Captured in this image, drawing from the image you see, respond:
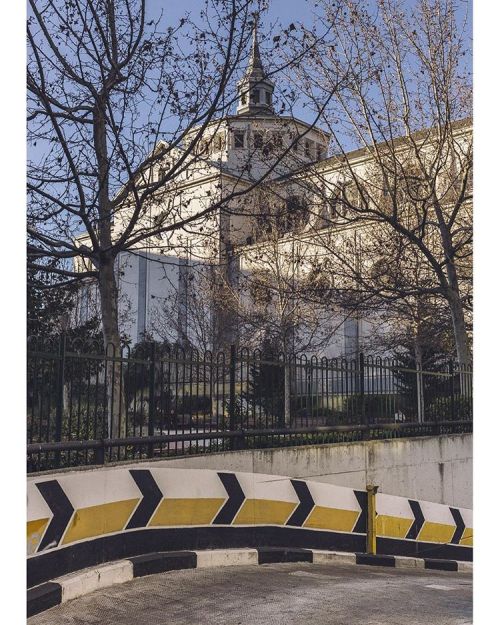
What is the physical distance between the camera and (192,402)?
711 centimetres

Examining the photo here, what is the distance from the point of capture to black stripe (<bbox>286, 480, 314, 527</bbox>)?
755cm

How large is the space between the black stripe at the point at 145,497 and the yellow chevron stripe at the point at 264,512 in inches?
43.6

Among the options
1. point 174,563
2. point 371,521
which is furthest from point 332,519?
point 174,563

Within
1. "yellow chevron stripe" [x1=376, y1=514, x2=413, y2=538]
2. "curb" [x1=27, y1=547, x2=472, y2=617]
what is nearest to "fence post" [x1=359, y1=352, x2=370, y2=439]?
"yellow chevron stripe" [x1=376, y1=514, x2=413, y2=538]

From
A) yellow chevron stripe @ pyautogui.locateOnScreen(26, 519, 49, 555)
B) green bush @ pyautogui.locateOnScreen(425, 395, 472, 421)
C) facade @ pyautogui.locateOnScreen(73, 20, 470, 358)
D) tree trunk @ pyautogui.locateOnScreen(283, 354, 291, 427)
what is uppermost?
facade @ pyautogui.locateOnScreen(73, 20, 470, 358)

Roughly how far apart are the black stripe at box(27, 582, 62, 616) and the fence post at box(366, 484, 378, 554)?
4543 mm

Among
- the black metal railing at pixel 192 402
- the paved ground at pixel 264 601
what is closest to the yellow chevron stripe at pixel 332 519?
the black metal railing at pixel 192 402

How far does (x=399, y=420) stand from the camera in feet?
33.8

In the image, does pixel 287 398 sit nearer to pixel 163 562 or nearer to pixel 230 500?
pixel 230 500

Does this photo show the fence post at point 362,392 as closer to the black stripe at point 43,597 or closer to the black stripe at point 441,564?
the black stripe at point 441,564

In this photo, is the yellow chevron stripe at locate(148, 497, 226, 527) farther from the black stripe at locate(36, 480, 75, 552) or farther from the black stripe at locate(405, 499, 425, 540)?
the black stripe at locate(405, 499, 425, 540)
